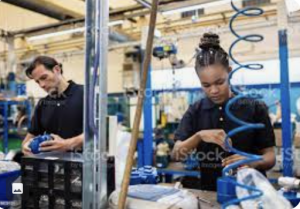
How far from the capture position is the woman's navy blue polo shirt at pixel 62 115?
2.00 m

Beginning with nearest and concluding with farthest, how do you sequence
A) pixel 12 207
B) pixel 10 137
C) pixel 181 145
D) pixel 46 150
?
pixel 12 207
pixel 46 150
pixel 181 145
pixel 10 137

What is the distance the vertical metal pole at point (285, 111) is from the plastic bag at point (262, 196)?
194cm

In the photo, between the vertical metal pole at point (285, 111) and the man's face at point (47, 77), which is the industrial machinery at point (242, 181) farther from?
the vertical metal pole at point (285, 111)

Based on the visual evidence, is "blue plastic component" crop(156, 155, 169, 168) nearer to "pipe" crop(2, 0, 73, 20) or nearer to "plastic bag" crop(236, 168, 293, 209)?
"pipe" crop(2, 0, 73, 20)

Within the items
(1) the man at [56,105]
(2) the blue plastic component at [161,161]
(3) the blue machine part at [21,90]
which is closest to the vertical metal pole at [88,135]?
(1) the man at [56,105]

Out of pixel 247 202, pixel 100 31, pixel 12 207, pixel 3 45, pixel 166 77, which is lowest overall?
pixel 12 207

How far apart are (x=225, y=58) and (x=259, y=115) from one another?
0.37m

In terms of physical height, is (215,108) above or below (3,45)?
below

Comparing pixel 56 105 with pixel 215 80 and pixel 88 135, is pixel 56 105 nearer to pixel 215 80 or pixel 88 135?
pixel 215 80

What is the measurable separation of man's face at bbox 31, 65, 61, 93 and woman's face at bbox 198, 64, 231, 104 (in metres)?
1.01

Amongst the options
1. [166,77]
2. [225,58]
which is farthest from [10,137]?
[225,58]

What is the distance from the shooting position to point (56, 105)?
2.05 meters

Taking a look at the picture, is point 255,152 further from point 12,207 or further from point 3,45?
point 3,45

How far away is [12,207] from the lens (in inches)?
50.5
